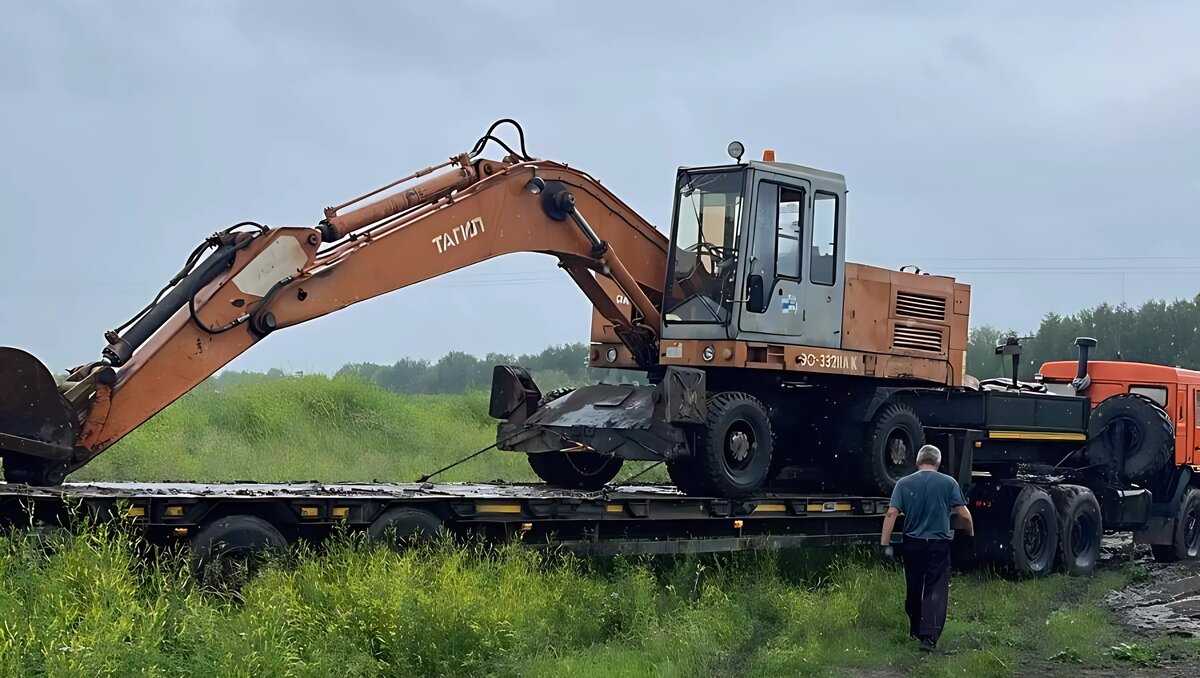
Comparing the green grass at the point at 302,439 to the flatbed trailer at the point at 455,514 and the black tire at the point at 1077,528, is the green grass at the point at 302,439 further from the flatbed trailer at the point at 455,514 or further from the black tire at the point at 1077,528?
the black tire at the point at 1077,528

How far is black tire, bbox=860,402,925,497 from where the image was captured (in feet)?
48.0

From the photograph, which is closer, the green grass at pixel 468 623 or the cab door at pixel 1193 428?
the green grass at pixel 468 623

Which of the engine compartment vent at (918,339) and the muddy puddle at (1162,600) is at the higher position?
the engine compartment vent at (918,339)

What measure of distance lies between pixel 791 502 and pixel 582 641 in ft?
13.1

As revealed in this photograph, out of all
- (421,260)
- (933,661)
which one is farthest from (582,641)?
(421,260)

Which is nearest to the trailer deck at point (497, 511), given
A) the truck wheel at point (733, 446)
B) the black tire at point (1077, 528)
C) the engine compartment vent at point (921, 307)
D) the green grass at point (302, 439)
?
the truck wheel at point (733, 446)

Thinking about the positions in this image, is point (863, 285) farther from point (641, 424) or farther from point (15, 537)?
point (15, 537)

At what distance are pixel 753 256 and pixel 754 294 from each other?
37cm

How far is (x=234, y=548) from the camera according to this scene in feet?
32.8

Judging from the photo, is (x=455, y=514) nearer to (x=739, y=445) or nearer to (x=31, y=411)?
(x=739, y=445)

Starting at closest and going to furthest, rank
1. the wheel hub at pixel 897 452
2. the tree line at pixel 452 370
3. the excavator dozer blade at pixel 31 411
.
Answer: the excavator dozer blade at pixel 31 411 → the wheel hub at pixel 897 452 → the tree line at pixel 452 370

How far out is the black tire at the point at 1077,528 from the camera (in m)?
16.7

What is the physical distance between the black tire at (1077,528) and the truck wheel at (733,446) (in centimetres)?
507

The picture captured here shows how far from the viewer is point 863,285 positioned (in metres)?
14.7
